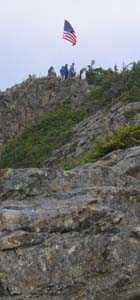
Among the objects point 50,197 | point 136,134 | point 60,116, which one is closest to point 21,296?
point 50,197

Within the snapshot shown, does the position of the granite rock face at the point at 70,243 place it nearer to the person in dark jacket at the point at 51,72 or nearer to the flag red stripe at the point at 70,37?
the flag red stripe at the point at 70,37

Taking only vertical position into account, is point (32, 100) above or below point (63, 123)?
above

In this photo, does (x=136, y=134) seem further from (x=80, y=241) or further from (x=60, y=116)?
(x=60, y=116)

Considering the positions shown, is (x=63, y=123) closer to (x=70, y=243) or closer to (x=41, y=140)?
(x=41, y=140)

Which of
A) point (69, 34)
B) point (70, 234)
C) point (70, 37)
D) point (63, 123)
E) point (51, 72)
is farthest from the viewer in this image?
point (51, 72)

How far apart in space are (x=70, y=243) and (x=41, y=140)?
74.9 ft

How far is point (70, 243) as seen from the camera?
8.58 meters

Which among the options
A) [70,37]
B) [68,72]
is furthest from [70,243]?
[68,72]

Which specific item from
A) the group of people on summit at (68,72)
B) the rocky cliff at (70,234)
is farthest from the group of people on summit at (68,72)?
the rocky cliff at (70,234)

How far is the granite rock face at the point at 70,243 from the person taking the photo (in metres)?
8.08

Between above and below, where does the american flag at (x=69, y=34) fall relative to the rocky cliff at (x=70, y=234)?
above

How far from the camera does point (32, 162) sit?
26500 mm

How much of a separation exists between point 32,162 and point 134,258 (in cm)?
1809

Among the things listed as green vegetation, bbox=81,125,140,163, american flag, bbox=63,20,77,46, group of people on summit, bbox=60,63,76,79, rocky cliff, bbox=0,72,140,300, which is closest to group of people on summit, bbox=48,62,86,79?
group of people on summit, bbox=60,63,76,79
